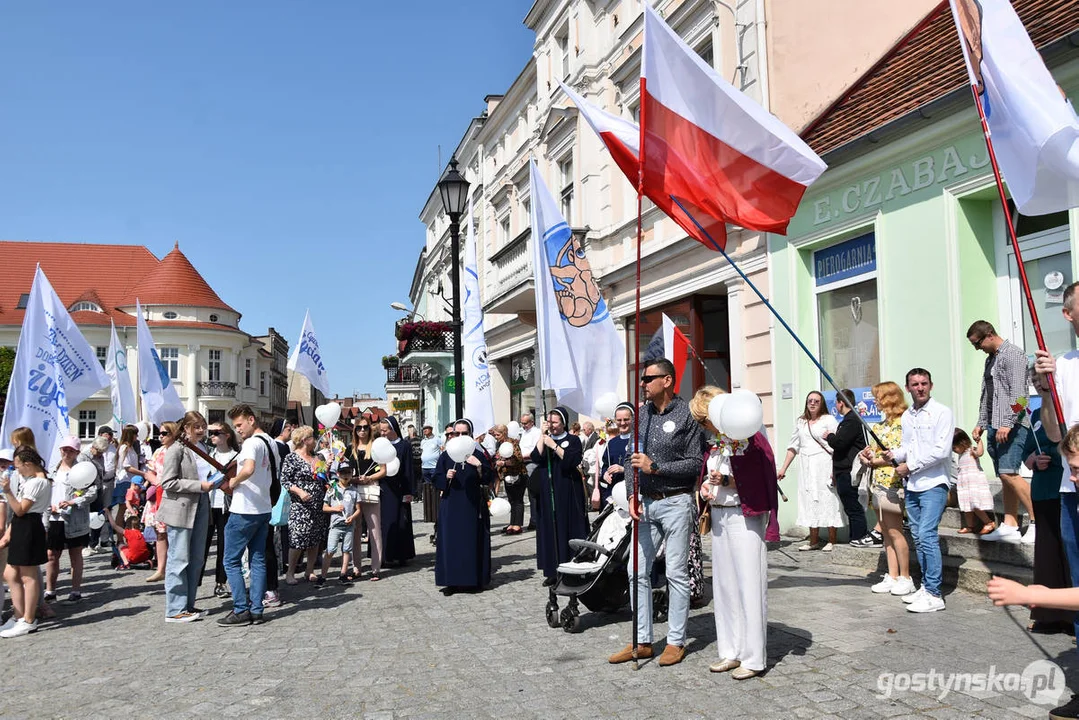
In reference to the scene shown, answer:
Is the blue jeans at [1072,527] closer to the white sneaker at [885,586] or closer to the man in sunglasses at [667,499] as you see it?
the man in sunglasses at [667,499]

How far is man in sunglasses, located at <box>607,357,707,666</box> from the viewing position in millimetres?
5609

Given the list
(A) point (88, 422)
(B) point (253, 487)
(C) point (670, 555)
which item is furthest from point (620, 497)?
(A) point (88, 422)

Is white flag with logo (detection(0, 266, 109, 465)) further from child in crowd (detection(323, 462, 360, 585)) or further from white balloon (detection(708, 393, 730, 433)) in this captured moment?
white balloon (detection(708, 393, 730, 433))

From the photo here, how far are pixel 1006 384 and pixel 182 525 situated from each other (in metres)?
7.02

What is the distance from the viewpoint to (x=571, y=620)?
6676mm

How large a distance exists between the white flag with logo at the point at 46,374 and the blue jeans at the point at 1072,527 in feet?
32.1

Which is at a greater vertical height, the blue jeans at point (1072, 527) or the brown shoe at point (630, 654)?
the blue jeans at point (1072, 527)

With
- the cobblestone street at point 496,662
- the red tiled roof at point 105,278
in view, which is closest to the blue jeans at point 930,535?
the cobblestone street at point 496,662

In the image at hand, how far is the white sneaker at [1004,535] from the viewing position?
23.7 feet

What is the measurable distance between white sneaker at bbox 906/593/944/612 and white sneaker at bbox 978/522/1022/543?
1.03 m

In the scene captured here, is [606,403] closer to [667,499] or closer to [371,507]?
[667,499]

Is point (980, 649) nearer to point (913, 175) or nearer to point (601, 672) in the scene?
point (601, 672)

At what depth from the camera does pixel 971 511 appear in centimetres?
769

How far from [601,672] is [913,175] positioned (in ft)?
23.4
